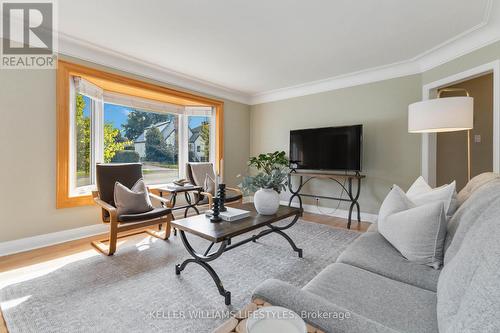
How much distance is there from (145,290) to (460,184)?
494 cm

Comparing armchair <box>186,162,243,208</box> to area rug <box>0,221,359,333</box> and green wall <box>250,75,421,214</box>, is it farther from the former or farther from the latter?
green wall <box>250,75,421,214</box>

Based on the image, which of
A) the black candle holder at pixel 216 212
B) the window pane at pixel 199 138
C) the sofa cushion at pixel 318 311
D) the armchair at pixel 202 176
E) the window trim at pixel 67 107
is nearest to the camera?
the sofa cushion at pixel 318 311

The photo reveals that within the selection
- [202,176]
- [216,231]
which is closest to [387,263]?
[216,231]

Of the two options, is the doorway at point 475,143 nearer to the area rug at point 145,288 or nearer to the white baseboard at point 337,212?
the white baseboard at point 337,212

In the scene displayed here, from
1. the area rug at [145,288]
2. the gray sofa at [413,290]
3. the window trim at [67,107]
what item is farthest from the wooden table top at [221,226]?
the gray sofa at [413,290]

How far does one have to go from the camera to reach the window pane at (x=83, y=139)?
127 inches

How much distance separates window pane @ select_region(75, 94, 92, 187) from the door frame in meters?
4.74

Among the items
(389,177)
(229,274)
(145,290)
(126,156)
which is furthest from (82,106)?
(389,177)

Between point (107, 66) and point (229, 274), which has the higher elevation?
point (107, 66)

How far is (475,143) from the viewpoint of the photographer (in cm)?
384

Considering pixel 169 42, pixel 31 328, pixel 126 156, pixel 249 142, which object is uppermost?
pixel 169 42

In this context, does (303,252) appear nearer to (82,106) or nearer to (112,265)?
(112,265)

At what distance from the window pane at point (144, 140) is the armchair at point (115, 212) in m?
0.94

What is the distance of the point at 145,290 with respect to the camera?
6.03ft
